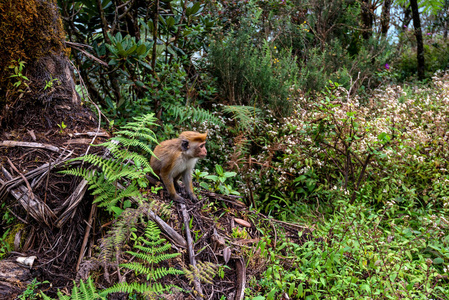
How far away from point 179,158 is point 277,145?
1.99 meters

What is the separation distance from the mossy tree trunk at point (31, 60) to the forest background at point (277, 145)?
0.02 metres

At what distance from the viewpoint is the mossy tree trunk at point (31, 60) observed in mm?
3078

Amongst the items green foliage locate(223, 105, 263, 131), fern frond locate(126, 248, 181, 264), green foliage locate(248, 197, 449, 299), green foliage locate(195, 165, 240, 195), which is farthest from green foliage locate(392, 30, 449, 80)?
fern frond locate(126, 248, 181, 264)

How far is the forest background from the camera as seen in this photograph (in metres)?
3.24

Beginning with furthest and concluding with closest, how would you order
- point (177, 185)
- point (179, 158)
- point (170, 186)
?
point (177, 185) < point (179, 158) < point (170, 186)

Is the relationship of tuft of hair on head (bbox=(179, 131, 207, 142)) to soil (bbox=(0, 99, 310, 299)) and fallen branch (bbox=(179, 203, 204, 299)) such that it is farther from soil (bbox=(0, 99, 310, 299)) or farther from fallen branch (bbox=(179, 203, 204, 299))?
fallen branch (bbox=(179, 203, 204, 299))

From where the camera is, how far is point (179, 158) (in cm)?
390

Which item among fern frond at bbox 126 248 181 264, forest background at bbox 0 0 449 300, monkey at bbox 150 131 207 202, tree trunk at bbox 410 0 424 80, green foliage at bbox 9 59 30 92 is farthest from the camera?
tree trunk at bbox 410 0 424 80

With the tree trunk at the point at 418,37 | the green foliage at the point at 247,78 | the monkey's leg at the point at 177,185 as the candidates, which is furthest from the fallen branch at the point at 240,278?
the tree trunk at the point at 418,37

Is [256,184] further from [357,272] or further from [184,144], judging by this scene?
[357,272]

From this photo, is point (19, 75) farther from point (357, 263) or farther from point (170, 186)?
point (357, 263)

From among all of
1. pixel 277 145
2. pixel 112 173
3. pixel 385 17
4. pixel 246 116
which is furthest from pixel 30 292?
pixel 385 17

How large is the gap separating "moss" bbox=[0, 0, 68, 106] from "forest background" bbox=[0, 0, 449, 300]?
3 cm

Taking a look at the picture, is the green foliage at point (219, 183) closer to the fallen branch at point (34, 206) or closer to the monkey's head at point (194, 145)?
the monkey's head at point (194, 145)
